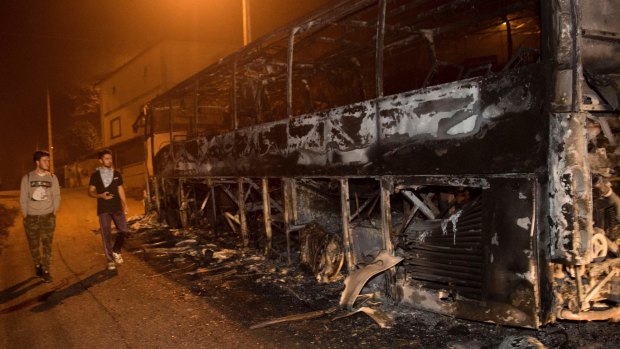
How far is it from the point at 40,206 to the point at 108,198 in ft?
3.08

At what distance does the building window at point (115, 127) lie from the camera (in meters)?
29.0

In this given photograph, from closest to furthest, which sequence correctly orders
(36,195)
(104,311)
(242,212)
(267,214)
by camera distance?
(104,311) < (36,195) < (267,214) < (242,212)

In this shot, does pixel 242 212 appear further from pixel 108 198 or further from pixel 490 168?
pixel 490 168

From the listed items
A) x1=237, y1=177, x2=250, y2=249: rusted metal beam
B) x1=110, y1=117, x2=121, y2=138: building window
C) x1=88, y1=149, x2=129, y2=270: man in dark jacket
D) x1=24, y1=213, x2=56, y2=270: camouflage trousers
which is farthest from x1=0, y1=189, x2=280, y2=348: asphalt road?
x1=110, y1=117, x2=121, y2=138: building window

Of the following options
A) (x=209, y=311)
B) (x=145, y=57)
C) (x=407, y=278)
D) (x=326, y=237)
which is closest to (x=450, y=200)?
(x=407, y=278)

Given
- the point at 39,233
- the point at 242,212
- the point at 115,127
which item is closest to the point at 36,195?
the point at 39,233

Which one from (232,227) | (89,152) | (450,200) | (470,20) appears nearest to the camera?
(450,200)

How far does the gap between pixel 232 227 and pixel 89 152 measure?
3153 centimetres

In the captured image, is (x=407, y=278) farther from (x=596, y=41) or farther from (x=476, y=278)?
A: (x=596, y=41)

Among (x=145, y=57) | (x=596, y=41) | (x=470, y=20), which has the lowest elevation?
(x=596, y=41)

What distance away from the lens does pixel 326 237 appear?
18.9 ft

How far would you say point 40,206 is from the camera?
20.3ft

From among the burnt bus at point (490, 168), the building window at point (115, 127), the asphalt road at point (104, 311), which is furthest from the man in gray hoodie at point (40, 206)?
the building window at point (115, 127)

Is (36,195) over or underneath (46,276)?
over
